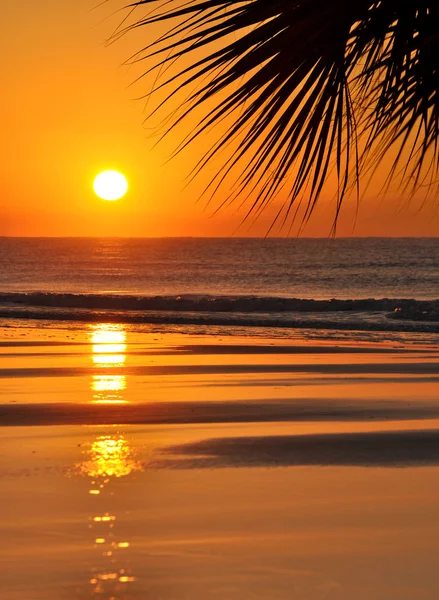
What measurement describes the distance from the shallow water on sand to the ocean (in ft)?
6.42

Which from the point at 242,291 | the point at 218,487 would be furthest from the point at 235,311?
the point at 218,487

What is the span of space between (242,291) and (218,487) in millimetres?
40349

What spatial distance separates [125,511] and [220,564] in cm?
76

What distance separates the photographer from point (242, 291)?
4403cm

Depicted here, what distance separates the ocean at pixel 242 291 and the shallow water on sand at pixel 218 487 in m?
1.96

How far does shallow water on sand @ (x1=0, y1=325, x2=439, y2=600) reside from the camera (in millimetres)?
2467

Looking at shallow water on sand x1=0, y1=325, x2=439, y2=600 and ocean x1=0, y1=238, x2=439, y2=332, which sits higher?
ocean x1=0, y1=238, x2=439, y2=332

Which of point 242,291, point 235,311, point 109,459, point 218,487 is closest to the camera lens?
point 218,487

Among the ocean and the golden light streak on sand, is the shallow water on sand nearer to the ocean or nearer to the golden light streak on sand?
the golden light streak on sand

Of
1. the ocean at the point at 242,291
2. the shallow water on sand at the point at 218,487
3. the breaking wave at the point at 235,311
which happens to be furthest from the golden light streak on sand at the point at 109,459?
the breaking wave at the point at 235,311

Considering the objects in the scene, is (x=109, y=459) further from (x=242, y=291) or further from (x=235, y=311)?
(x=242, y=291)

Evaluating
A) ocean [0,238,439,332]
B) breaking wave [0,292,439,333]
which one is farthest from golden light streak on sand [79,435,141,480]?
breaking wave [0,292,439,333]

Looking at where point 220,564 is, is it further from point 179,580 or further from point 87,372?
point 87,372

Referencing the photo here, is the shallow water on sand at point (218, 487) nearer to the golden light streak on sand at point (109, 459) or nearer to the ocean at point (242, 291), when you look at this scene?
the golden light streak on sand at point (109, 459)
